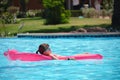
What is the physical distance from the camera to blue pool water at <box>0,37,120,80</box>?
980cm

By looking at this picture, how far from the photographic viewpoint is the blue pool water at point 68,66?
32.1 feet

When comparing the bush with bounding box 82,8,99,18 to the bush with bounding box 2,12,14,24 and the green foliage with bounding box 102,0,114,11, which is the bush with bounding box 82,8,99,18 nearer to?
the green foliage with bounding box 102,0,114,11

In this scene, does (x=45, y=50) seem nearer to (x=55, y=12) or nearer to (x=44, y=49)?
(x=44, y=49)

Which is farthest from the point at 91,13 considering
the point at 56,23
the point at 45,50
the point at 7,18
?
the point at 45,50

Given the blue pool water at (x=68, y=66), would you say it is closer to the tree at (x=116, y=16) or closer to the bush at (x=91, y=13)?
the tree at (x=116, y=16)

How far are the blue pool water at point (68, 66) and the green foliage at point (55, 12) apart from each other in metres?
9.45

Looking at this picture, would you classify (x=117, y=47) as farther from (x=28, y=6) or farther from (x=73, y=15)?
(x=28, y=6)

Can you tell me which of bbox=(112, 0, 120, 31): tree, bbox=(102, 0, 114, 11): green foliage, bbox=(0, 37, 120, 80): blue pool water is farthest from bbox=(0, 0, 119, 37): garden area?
bbox=(0, 37, 120, 80): blue pool water

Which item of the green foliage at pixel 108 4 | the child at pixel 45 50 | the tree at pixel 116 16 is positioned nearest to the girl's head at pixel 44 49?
the child at pixel 45 50

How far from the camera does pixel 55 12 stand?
1063 inches

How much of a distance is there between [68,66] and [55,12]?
618 inches

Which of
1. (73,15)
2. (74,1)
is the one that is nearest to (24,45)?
(73,15)

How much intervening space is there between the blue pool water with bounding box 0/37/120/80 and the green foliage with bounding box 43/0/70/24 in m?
9.45

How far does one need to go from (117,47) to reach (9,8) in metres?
22.1
